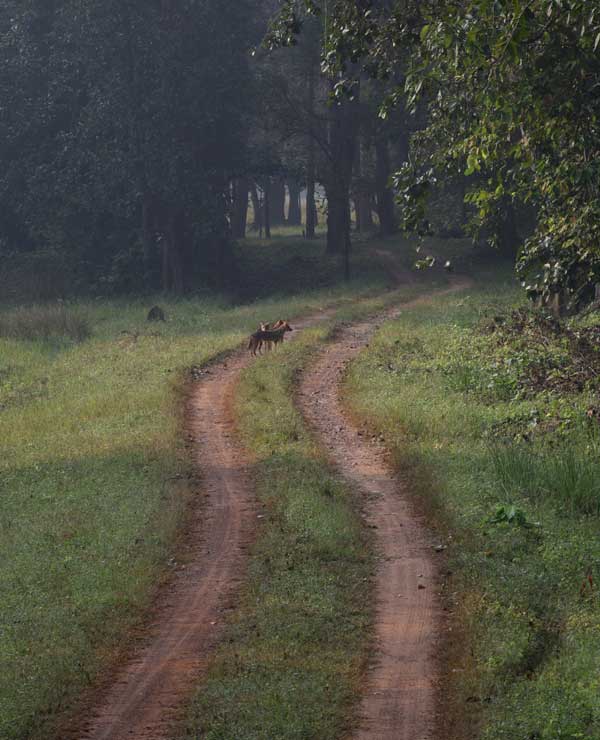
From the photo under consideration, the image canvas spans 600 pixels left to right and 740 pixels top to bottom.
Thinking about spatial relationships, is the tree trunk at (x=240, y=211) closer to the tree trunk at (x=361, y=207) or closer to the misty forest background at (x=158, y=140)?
the tree trunk at (x=361, y=207)

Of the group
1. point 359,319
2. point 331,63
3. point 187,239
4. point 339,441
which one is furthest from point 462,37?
point 187,239

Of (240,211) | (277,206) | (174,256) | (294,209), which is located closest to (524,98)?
(174,256)

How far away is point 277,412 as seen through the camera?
17078 millimetres

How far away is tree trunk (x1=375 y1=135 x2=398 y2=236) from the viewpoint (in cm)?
4991

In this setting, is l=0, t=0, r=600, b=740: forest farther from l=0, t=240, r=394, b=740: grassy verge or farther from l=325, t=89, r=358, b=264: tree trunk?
l=325, t=89, r=358, b=264: tree trunk

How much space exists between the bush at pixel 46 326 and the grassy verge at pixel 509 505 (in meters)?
11.6

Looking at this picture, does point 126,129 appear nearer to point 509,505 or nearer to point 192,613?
A: point 509,505

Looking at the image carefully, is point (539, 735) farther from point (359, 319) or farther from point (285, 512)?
point (359, 319)

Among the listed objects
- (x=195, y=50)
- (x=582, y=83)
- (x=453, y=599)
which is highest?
(x=195, y=50)

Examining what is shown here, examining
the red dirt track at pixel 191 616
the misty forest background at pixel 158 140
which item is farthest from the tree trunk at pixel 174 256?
the red dirt track at pixel 191 616

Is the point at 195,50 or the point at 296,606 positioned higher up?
the point at 195,50

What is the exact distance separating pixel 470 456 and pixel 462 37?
17.2 feet

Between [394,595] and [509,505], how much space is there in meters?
2.22

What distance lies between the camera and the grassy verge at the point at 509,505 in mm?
7352
